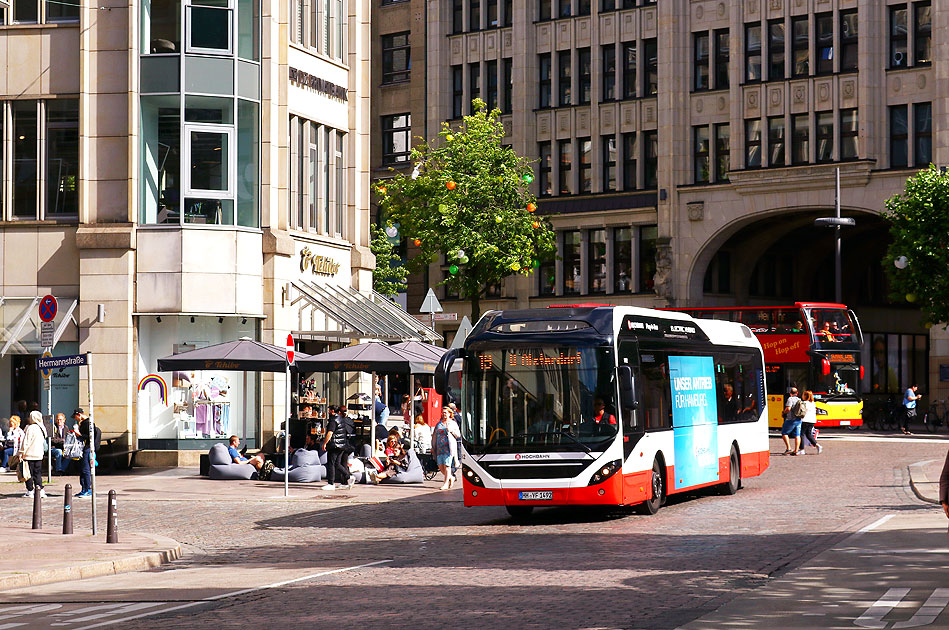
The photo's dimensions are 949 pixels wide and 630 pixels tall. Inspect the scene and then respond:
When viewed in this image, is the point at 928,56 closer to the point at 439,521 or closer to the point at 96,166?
the point at 96,166

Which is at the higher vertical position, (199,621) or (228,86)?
(228,86)

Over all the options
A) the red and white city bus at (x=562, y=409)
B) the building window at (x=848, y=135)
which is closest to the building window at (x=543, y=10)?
the building window at (x=848, y=135)

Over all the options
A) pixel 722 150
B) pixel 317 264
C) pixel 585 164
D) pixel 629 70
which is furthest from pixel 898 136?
pixel 317 264

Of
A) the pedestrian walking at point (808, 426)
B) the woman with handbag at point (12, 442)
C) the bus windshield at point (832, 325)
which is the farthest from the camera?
the bus windshield at point (832, 325)

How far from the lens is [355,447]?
99.1 ft

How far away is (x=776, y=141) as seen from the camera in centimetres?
5891

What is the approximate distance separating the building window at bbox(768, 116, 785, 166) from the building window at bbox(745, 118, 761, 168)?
1.65 feet

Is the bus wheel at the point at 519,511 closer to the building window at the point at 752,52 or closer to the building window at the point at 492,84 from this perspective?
the building window at the point at 752,52

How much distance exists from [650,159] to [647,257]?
13.4ft

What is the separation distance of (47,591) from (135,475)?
58.2ft

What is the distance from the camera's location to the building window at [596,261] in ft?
209

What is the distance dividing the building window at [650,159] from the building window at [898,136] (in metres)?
9.84

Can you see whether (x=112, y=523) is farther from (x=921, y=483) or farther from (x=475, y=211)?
(x=475, y=211)

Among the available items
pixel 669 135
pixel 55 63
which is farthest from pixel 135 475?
pixel 669 135
